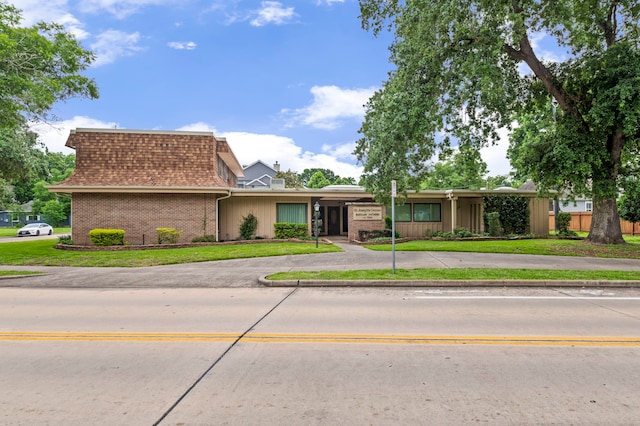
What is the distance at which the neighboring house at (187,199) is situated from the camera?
2039cm

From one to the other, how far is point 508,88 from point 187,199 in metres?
16.3

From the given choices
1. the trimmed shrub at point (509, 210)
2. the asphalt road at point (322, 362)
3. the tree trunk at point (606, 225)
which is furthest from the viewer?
the trimmed shrub at point (509, 210)

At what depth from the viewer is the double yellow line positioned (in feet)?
16.8

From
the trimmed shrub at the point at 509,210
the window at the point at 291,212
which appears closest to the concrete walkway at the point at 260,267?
the window at the point at 291,212

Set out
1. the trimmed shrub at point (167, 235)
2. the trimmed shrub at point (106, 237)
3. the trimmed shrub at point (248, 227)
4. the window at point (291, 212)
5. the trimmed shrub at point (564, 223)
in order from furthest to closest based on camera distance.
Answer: the window at point (291, 212)
the trimmed shrub at point (564, 223)
the trimmed shrub at point (248, 227)
the trimmed shrub at point (167, 235)
the trimmed shrub at point (106, 237)

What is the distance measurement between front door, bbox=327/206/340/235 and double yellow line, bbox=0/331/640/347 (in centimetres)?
2209

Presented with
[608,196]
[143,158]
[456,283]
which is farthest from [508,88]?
[143,158]

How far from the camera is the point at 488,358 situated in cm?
454

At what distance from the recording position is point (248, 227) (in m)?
22.4

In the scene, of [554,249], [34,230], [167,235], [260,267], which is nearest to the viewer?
[260,267]

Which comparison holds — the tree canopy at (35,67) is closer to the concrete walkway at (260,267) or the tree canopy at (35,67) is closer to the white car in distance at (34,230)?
the concrete walkway at (260,267)

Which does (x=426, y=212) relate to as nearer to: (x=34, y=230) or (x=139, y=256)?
(x=139, y=256)

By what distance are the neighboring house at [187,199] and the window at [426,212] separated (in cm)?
6

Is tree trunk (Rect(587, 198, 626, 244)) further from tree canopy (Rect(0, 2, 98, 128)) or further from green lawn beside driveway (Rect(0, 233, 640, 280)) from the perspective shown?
tree canopy (Rect(0, 2, 98, 128))
